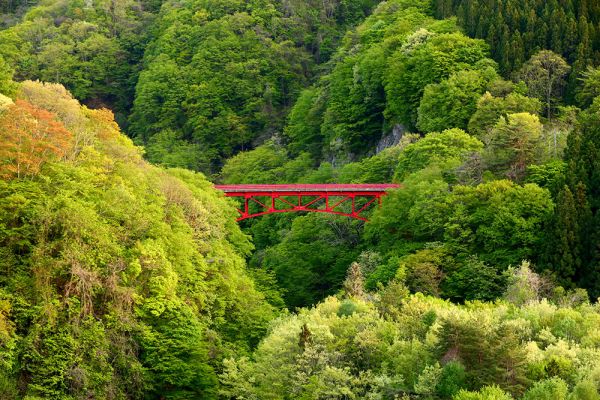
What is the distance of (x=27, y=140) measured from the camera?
55.5 metres

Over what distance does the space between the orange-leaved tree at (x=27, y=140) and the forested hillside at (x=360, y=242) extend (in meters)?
0.13

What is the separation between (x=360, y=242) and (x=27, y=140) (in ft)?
99.3

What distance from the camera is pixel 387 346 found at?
149 feet

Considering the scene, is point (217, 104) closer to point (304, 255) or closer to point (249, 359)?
point (304, 255)

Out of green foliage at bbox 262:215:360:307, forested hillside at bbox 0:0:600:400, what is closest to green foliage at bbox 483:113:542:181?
forested hillside at bbox 0:0:600:400

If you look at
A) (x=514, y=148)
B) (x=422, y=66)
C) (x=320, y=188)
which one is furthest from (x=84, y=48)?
(x=514, y=148)

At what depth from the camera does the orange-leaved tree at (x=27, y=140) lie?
54344 mm

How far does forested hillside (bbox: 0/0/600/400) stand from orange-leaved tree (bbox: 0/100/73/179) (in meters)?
0.13

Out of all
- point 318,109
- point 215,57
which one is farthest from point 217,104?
point 318,109

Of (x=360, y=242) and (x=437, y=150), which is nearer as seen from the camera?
(x=437, y=150)

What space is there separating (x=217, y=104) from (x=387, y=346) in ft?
279

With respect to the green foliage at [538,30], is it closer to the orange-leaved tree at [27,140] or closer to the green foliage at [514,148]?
the green foliage at [514,148]

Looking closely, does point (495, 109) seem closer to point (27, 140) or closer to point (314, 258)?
point (314, 258)

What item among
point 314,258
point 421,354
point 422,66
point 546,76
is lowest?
point 314,258
